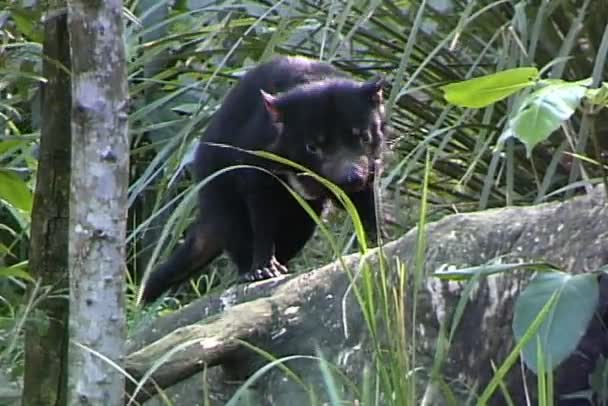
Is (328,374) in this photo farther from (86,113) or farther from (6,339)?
(6,339)

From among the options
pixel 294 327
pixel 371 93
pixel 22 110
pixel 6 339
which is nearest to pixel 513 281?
pixel 294 327

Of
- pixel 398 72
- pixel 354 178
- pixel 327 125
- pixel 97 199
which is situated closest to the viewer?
pixel 97 199

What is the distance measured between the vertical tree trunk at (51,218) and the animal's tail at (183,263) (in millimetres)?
1438

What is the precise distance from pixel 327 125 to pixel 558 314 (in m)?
1.94

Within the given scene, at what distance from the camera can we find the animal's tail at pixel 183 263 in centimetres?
349

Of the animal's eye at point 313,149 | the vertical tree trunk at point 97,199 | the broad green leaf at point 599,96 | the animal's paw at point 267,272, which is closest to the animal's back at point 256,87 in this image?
the animal's eye at point 313,149

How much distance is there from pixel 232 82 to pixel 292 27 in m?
0.26

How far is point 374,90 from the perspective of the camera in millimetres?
3258

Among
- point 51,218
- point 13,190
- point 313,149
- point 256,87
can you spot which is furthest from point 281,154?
point 13,190

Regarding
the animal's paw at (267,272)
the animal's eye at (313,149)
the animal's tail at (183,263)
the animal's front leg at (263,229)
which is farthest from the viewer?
the animal's tail at (183,263)

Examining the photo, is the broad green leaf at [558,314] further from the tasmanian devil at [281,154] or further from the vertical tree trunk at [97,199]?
the tasmanian devil at [281,154]

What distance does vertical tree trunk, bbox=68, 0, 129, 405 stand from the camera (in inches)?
65.6

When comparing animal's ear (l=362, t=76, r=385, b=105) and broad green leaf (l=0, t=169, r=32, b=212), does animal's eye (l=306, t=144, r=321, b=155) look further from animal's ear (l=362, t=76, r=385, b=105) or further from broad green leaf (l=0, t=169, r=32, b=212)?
broad green leaf (l=0, t=169, r=32, b=212)

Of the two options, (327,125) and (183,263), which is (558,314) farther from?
(183,263)
